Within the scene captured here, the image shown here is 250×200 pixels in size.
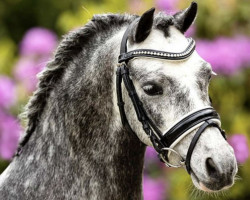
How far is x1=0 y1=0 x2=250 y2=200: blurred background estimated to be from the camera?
5191 mm

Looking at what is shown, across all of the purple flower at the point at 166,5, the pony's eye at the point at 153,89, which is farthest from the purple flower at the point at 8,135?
the pony's eye at the point at 153,89

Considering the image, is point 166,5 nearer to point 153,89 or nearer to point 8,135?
point 8,135

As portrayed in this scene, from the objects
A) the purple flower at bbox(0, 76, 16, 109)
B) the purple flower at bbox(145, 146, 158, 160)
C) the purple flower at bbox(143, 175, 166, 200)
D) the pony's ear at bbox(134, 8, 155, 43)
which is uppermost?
the pony's ear at bbox(134, 8, 155, 43)

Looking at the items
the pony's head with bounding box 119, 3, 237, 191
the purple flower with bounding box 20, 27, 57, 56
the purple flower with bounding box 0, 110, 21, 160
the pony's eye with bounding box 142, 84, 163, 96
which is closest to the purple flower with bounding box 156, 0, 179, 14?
the purple flower with bounding box 20, 27, 57, 56

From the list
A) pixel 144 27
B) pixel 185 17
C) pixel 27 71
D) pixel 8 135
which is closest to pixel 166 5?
pixel 27 71

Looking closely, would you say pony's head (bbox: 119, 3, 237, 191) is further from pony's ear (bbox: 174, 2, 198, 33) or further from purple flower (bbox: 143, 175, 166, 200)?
purple flower (bbox: 143, 175, 166, 200)

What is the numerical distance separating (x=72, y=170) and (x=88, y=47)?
19.6 inches

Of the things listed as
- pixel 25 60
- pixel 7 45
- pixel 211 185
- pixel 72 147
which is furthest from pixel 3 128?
pixel 211 185

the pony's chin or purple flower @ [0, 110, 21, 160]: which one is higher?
the pony's chin

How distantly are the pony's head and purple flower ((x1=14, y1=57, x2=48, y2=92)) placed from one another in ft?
9.25

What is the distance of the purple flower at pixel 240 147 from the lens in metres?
4.93

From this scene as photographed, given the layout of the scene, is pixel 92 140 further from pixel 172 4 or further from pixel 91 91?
pixel 172 4

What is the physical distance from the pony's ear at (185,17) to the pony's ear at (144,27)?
16cm

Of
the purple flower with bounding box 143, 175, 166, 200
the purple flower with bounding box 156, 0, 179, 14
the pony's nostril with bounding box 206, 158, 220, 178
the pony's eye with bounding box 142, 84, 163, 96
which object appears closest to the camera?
the pony's nostril with bounding box 206, 158, 220, 178
